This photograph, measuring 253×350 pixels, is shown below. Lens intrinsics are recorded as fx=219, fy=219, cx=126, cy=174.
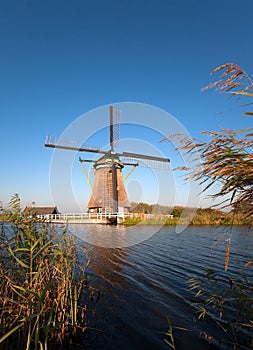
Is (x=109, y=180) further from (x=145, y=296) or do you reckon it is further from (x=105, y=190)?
(x=145, y=296)

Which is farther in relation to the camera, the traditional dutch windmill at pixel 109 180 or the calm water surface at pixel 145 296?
the traditional dutch windmill at pixel 109 180

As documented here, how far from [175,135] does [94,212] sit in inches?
1039

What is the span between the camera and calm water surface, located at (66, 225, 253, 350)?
3.21 metres

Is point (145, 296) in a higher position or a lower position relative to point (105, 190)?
lower

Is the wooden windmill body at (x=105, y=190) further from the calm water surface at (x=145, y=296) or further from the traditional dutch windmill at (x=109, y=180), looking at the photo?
the calm water surface at (x=145, y=296)

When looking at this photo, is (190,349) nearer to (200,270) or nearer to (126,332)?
(126,332)

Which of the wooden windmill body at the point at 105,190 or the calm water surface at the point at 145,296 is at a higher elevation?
the wooden windmill body at the point at 105,190

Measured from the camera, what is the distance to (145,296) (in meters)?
4.78

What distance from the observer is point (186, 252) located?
9211mm

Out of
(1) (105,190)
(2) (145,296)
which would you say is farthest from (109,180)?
(2) (145,296)

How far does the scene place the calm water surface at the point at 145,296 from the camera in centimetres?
321

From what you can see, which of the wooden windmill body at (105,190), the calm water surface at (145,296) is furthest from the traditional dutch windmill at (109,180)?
the calm water surface at (145,296)

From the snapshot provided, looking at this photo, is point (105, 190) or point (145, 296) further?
point (105, 190)

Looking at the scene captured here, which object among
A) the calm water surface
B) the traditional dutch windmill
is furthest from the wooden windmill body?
the calm water surface
